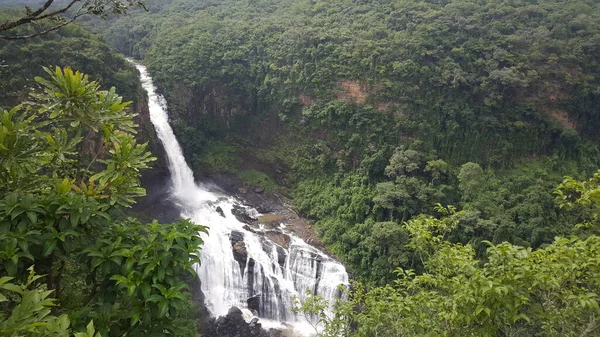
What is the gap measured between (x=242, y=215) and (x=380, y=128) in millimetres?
9301

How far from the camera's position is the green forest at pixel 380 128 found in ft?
11.9

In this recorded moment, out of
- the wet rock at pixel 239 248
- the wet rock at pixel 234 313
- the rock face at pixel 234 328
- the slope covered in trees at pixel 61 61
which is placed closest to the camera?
the rock face at pixel 234 328

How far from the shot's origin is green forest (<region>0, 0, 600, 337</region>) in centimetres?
362

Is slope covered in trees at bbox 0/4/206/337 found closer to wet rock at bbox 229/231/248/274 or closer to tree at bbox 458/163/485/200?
wet rock at bbox 229/231/248/274

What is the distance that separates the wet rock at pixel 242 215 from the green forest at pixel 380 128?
10.2 ft

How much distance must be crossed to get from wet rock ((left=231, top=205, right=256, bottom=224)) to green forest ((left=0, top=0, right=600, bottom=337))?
3107mm

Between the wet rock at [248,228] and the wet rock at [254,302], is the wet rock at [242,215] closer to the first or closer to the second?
the wet rock at [248,228]

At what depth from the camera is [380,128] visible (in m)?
21.7

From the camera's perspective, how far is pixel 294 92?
25141 mm

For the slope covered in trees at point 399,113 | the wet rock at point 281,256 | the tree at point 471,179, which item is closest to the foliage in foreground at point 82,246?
the slope covered in trees at point 399,113

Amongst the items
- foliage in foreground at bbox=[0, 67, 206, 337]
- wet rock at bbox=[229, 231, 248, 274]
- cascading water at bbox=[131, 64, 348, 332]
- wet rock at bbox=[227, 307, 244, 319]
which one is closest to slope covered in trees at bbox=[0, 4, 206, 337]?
foliage in foreground at bbox=[0, 67, 206, 337]

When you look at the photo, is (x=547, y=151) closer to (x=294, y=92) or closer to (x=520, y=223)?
(x=520, y=223)

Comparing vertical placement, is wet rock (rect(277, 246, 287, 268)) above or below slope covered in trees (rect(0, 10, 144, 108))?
below

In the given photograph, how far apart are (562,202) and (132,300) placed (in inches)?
172
